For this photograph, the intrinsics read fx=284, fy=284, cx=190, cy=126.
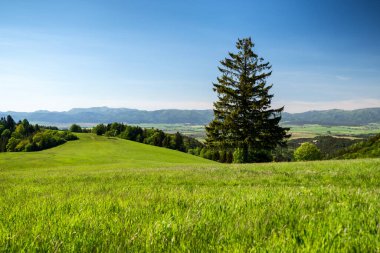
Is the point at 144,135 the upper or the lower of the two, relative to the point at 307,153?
upper

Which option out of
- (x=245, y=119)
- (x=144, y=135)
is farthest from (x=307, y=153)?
(x=144, y=135)

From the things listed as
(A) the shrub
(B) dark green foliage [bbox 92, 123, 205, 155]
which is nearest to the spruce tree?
(A) the shrub

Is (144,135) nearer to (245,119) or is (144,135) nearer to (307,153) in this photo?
(307,153)

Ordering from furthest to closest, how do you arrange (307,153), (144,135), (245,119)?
(144,135)
(307,153)
(245,119)

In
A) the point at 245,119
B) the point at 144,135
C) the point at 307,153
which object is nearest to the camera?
the point at 245,119

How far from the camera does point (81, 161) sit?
201 ft

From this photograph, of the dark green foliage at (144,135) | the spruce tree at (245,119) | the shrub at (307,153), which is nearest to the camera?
the spruce tree at (245,119)

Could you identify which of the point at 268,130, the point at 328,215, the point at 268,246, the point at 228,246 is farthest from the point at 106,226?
the point at 268,130

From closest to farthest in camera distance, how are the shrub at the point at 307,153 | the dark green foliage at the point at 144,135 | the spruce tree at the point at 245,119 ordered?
the spruce tree at the point at 245,119
the shrub at the point at 307,153
the dark green foliage at the point at 144,135

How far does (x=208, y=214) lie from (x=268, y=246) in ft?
4.66

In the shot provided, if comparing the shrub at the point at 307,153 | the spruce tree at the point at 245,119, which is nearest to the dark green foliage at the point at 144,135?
the shrub at the point at 307,153

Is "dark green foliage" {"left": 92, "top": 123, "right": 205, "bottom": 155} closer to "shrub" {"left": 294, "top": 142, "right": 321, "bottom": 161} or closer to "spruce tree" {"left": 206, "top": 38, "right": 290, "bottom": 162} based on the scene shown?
"shrub" {"left": 294, "top": 142, "right": 321, "bottom": 161}

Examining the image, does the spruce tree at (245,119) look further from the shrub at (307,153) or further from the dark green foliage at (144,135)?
the dark green foliage at (144,135)

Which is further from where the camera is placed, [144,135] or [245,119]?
[144,135]
